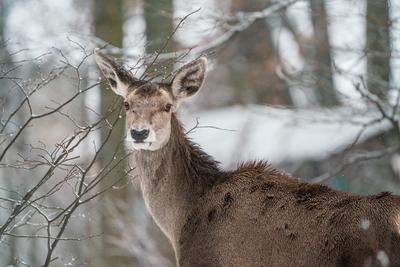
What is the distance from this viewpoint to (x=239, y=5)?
25188mm

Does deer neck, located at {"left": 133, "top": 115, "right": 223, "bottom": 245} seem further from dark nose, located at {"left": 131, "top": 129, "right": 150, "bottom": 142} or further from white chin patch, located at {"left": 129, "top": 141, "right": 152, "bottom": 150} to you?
dark nose, located at {"left": 131, "top": 129, "right": 150, "bottom": 142}

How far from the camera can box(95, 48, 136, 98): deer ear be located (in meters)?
9.08

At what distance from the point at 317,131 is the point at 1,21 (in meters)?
6.39

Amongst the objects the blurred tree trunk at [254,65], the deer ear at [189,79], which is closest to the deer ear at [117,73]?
the deer ear at [189,79]

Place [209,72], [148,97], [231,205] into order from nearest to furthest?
[231,205]
[148,97]
[209,72]

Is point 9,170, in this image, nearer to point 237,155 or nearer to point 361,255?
point 237,155

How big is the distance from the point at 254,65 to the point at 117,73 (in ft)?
64.9

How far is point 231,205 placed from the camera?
8562 mm

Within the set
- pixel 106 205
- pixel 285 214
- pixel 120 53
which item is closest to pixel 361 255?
pixel 285 214

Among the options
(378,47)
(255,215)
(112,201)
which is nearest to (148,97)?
(255,215)

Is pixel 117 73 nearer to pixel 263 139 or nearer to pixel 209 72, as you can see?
pixel 209 72

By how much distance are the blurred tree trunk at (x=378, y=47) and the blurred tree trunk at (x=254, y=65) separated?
1062 centimetres

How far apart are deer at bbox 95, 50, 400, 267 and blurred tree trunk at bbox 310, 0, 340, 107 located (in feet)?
17.3

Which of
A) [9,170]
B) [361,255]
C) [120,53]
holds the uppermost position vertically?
[120,53]
